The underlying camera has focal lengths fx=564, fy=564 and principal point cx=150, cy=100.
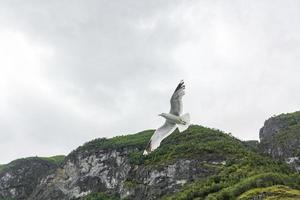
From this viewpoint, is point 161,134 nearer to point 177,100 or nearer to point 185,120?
point 185,120

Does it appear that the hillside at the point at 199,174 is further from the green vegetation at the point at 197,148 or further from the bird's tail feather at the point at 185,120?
the bird's tail feather at the point at 185,120

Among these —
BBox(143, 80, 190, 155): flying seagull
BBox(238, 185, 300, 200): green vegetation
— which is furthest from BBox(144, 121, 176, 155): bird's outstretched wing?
BBox(238, 185, 300, 200): green vegetation

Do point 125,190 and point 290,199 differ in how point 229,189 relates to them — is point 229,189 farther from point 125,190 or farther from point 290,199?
point 125,190

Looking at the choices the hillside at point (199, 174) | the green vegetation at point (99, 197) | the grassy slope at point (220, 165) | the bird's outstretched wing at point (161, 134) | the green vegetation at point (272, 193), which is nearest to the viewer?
the bird's outstretched wing at point (161, 134)

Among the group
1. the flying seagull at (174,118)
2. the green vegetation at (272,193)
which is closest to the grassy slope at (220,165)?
the green vegetation at (272,193)

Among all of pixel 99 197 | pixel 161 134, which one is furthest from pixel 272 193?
pixel 99 197

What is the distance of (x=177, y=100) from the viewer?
3206 centimetres

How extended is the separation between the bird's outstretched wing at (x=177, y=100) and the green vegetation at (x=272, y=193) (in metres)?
60.8

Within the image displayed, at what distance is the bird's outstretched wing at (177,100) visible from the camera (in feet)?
104

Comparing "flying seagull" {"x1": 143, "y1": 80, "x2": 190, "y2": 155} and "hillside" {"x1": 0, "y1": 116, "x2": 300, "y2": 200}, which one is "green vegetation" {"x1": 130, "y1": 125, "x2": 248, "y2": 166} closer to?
"hillside" {"x1": 0, "y1": 116, "x2": 300, "y2": 200}

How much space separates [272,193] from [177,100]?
6587 cm

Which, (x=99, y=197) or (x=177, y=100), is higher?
(x=99, y=197)

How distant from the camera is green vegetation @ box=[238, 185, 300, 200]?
90.4 metres

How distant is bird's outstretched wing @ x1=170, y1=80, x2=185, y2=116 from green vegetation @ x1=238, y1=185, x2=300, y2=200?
6085 cm
